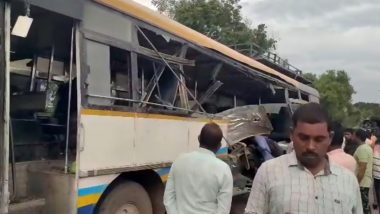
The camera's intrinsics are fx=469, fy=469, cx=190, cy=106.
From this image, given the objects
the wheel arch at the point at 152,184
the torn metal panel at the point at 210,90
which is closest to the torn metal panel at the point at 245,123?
the torn metal panel at the point at 210,90

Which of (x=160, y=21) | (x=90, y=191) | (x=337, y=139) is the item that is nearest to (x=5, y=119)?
(x=90, y=191)

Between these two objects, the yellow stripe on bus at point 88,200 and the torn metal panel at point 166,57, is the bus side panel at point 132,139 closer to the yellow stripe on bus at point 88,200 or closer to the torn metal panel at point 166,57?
the yellow stripe on bus at point 88,200

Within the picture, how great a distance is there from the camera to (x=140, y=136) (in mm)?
5137

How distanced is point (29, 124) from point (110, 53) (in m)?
1.15

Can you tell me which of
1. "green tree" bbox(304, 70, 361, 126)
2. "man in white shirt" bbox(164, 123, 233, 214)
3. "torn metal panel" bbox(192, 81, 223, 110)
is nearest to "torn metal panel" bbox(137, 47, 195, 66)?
"torn metal panel" bbox(192, 81, 223, 110)

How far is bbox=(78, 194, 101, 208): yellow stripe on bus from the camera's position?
170 inches

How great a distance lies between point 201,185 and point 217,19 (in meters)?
24.3

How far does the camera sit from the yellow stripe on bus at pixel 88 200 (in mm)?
4318

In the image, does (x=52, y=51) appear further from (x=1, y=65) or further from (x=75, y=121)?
(x=1, y=65)

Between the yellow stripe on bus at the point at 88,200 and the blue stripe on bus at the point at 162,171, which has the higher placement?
the blue stripe on bus at the point at 162,171

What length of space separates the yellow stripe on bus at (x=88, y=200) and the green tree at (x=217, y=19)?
21.8 metres

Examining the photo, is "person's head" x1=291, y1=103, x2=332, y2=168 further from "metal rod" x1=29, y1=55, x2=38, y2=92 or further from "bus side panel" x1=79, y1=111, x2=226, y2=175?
"metal rod" x1=29, y1=55, x2=38, y2=92

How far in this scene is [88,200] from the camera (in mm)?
4430

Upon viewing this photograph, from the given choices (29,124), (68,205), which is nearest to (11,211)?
(68,205)
